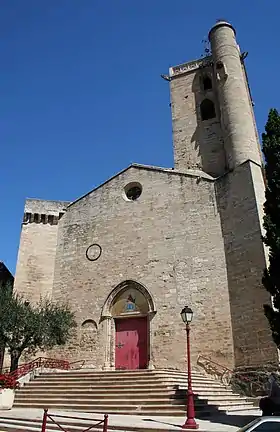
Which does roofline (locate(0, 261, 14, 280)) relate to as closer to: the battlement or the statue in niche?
the battlement

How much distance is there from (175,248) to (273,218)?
7.69 meters

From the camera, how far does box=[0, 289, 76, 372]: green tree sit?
1409cm

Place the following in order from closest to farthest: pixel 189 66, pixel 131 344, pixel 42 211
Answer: pixel 131 344, pixel 42 211, pixel 189 66

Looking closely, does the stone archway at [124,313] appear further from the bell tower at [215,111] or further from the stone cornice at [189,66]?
the stone cornice at [189,66]

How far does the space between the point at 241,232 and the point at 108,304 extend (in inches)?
253

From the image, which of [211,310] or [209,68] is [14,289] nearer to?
[211,310]

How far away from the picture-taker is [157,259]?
1600 cm

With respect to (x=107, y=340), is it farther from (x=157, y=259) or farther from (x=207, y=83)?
(x=207, y=83)

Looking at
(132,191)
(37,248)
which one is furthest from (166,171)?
(37,248)

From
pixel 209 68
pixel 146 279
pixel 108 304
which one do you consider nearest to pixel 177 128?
pixel 209 68

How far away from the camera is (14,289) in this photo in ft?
56.3

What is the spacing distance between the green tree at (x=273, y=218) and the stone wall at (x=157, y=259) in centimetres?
580

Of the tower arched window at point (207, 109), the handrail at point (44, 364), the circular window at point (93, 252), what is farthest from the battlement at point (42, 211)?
the tower arched window at point (207, 109)

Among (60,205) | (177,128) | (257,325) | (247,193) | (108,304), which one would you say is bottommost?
(257,325)
